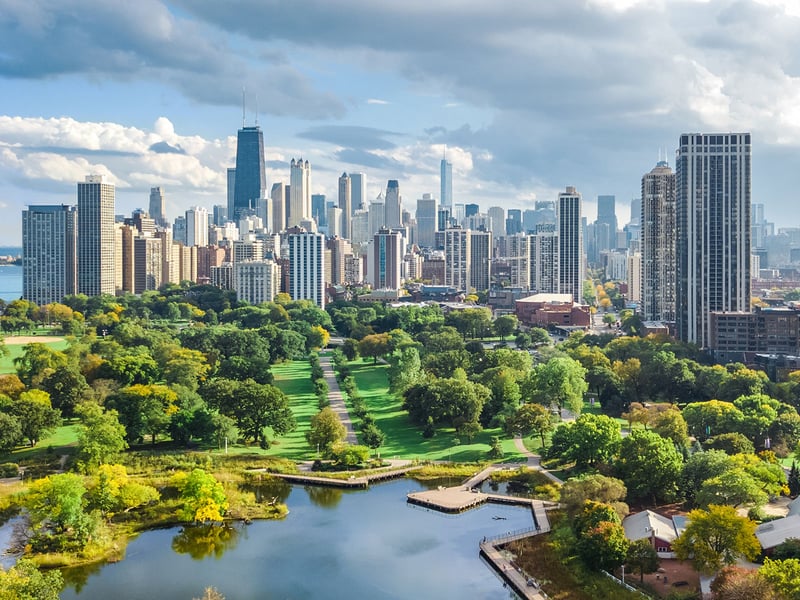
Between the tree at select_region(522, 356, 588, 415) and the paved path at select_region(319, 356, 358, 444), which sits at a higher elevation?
the tree at select_region(522, 356, 588, 415)

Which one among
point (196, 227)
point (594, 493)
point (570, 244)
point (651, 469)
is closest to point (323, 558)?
point (594, 493)

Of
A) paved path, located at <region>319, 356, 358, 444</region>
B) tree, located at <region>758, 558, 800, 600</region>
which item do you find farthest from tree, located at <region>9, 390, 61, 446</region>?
tree, located at <region>758, 558, 800, 600</region>

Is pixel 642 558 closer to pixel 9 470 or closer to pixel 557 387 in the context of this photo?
pixel 557 387

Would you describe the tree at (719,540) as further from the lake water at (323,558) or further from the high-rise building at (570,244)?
the high-rise building at (570,244)

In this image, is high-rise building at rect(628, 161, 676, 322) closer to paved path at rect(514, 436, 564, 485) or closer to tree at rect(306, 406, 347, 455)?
paved path at rect(514, 436, 564, 485)

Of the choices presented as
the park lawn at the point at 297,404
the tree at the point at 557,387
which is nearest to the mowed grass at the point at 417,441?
the park lawn at the point at 297,404

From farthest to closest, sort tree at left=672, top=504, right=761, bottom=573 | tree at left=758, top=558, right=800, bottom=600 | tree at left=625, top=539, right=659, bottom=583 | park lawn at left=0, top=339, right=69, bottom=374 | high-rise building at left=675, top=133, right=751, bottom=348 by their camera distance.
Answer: high-rise building at left=675, top=133, right=751, bottom=348
park lawn at left=0, top=339, right=69, bottom=374
tree at left=625, top=539, right=659, bottom=583
tree at left=672, top=504, right=761, bottom=573
tree at left=758, top=558, right=800, bottom=600

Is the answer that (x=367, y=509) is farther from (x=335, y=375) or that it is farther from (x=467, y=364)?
(x=335, y=375)
